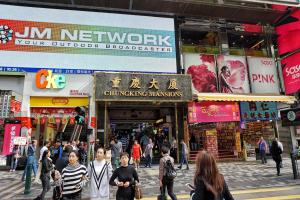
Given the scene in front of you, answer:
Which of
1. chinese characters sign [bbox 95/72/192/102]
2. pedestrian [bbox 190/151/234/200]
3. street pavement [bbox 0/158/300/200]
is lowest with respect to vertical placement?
street pavement [bbox 0/158/300/200]

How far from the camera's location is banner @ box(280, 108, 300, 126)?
1171 centimetres

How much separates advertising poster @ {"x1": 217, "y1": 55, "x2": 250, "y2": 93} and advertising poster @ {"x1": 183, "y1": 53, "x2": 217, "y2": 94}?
1.95ft

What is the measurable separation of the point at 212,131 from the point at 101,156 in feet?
51.3

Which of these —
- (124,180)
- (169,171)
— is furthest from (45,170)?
(124,180)

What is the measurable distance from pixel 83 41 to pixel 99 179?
15142 millimetres

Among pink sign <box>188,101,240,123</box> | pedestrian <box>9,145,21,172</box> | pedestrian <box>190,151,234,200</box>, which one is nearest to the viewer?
pedestrian <box>190,151,234,200</box>

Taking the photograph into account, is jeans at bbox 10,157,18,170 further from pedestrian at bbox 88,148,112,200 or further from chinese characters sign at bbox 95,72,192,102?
pedestrian at bbox 88,148,112,200

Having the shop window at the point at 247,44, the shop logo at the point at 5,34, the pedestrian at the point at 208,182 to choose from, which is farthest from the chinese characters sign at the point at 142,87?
the pedestrian at the point at 208,182

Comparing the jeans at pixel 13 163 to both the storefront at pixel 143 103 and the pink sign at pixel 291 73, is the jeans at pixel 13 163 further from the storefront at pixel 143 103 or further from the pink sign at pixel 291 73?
the pink sign at pixel 291 73

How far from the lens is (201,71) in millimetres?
20469

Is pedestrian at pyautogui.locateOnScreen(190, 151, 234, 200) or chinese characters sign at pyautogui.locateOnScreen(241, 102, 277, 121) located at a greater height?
chinese characters sign at pyautogui.locateOnScreen(241, 102, 277, 121)

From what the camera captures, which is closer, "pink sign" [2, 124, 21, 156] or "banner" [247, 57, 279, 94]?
"pink sign" [2, 124, 21, 156]

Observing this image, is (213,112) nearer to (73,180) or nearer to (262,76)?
(262,76)

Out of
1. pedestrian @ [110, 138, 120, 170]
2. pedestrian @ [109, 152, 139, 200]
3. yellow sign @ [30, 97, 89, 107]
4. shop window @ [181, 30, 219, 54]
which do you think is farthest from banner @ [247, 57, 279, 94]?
pedestrian @ [109, 152, 139, 200]
